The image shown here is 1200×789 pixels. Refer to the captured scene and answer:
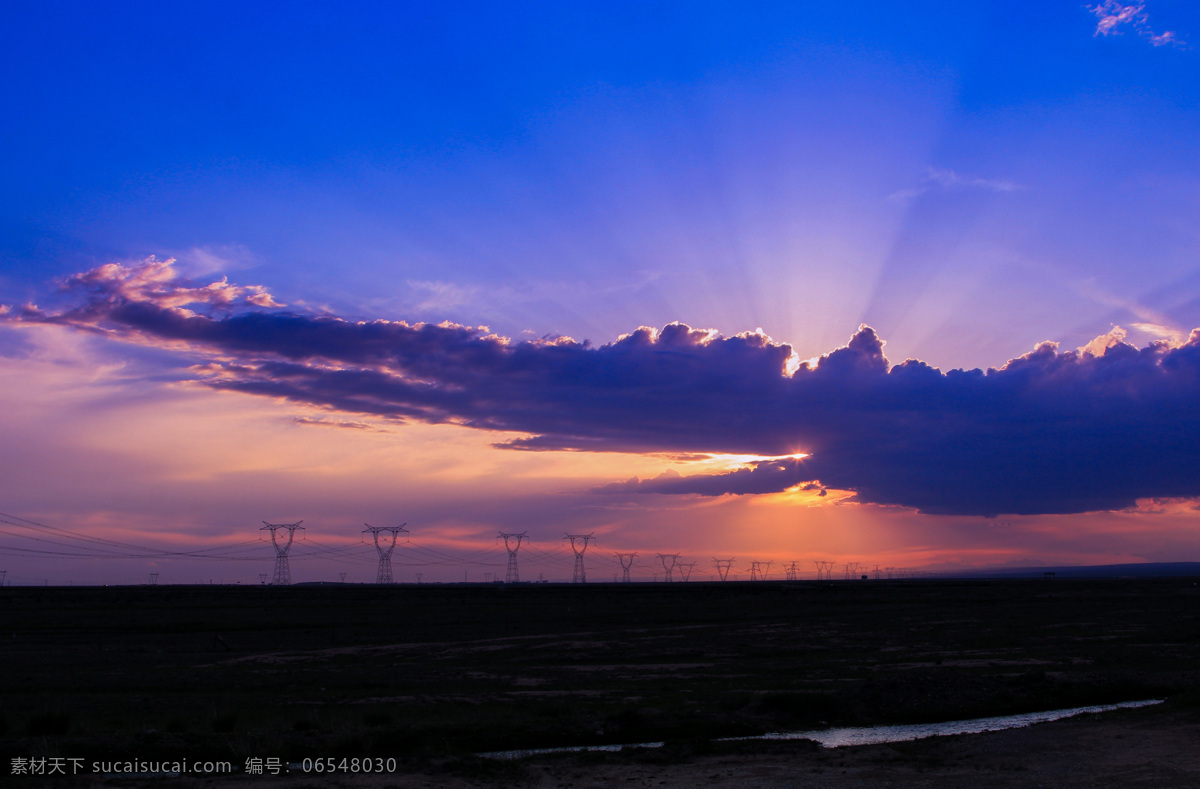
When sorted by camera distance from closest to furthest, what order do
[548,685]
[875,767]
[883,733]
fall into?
[875,767] → [883,733] → [548,685]

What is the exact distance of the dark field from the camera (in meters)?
23.1

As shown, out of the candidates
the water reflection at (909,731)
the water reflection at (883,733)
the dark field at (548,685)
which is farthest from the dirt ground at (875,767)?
the water reflection at (909,731)

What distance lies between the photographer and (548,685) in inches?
1426

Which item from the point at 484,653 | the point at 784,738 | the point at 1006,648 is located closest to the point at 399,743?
the point at 784,738

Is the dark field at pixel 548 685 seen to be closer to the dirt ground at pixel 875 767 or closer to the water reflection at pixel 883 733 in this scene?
the dirt ground at pixel 875 767

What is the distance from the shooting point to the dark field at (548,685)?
23.1 m

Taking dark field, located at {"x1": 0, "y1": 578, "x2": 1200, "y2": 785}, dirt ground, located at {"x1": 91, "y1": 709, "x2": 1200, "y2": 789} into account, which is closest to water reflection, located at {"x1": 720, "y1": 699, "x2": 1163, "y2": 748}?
dark field, located at {"x1": 0, "y1": 578, "x2": 1200, "y2": 785}

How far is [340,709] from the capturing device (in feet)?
96.2

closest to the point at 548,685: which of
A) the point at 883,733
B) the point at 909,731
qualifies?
the point at 883,733

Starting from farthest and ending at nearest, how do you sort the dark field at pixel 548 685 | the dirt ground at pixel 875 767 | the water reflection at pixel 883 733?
the water reflection at pixel 883 733 < the dark field at pixel 548 685 < the dirt ground at pixel 875 767

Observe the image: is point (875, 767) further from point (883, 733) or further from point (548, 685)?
point (548, 685)

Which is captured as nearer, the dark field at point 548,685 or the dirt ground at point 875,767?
the dirt ground at point 875,767

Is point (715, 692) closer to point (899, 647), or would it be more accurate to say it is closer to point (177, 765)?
point (177, 765)

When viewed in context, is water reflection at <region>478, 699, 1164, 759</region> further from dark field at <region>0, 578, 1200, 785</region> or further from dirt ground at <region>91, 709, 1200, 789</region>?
dirt ground at <region>91, 709, 1200, 789</region>
